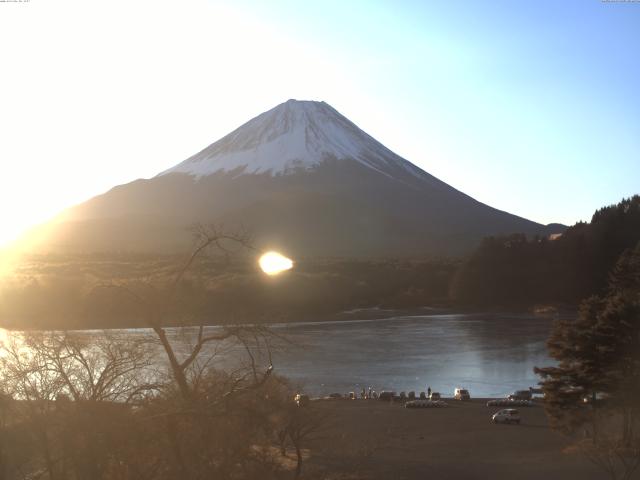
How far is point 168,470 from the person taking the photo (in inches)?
128

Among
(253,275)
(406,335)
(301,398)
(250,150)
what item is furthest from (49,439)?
(250,150)

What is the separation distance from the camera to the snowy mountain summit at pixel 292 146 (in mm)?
85625

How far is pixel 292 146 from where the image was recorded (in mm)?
87875

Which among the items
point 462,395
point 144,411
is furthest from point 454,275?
point 144,411

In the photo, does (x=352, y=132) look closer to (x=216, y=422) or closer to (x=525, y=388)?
(x=525, y=388)

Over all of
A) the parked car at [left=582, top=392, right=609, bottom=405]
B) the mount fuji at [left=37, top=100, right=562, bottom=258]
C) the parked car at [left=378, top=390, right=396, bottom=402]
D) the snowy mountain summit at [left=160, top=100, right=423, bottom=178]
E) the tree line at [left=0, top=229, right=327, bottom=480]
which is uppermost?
the snowy mountain summit at [left=160, top=100, right=423, bottom=178]

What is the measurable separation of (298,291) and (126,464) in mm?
33191

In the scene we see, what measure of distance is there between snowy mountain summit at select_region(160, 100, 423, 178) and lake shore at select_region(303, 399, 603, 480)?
6984 centimetres

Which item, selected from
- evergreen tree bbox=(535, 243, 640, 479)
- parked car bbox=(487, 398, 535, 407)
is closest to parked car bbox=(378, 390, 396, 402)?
parked car bbox=(487, 398, 535, 407)

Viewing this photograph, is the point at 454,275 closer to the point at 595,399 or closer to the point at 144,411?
the point at 595,399

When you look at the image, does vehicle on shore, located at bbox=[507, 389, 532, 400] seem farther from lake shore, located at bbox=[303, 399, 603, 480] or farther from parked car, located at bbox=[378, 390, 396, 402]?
parked car, located at bbox=[378, 390, 396, 402]

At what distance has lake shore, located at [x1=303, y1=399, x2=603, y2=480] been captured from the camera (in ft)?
32.3

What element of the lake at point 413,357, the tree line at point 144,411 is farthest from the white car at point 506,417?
the tree line at point 144,411

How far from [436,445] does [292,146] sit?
77234 mm
